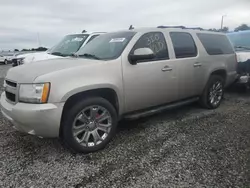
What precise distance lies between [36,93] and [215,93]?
413 cm

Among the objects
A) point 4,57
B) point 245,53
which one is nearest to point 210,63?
point 245,53

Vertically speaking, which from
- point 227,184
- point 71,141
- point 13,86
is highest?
point 13,86

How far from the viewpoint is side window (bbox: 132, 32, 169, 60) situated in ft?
13.6

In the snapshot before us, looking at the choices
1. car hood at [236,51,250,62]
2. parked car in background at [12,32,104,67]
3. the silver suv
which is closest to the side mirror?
the silver suv

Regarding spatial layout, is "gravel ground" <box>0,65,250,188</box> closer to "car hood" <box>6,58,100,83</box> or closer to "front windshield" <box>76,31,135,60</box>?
"car hood" <box>6,58,100,83</box>

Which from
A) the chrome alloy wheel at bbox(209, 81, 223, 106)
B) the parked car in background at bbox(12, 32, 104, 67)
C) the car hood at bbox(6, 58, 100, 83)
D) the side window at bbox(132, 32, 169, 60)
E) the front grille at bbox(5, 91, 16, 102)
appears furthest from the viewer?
the parked car in background at bbox(12, 32, 104, 67)

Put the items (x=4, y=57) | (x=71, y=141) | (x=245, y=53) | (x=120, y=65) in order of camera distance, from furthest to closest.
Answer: (x=4, y=57) < (x=245, y=53) < (x=120, y=65) < (x=71, y=141)

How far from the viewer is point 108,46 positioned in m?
4.20

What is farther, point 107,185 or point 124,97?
point 124,97

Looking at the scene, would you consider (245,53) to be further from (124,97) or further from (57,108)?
(57,108)

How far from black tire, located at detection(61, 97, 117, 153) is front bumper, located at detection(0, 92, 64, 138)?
12cm

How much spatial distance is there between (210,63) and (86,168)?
356cm

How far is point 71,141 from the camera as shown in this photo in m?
3.34

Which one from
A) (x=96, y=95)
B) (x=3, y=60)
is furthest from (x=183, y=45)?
(x=3, y=60)
